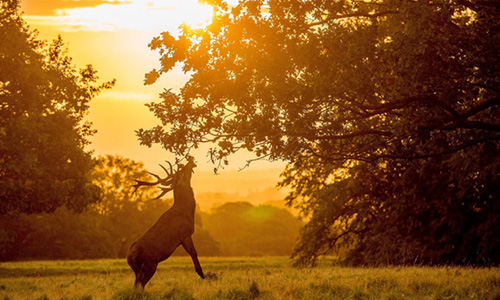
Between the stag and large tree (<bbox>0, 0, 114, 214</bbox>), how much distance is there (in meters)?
13.9

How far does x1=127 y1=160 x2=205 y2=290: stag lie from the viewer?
14.0 m

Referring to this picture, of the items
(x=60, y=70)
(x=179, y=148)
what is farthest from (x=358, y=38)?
(x=60, y=70)

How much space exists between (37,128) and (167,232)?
1700cm

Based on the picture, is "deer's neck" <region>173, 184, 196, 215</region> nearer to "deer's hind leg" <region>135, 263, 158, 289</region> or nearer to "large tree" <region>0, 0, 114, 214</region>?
"deer's hind leg" <region>135, 263, 158, 289</region>

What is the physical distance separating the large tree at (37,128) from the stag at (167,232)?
1390cm

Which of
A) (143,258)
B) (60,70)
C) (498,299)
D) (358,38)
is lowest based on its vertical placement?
(498,299)

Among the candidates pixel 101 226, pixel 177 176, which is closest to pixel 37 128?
pixel 177 176

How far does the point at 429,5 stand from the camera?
1343 centimetres

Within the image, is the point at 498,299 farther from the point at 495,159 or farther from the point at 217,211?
the point at 217,211

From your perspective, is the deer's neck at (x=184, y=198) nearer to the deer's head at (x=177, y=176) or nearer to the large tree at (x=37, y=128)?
the deer's head at (x=177, y=176)

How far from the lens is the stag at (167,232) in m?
14.0

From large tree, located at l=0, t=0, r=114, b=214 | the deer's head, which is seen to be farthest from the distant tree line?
the deer's head

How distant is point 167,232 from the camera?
14.5 m

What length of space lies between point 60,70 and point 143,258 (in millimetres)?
20936
